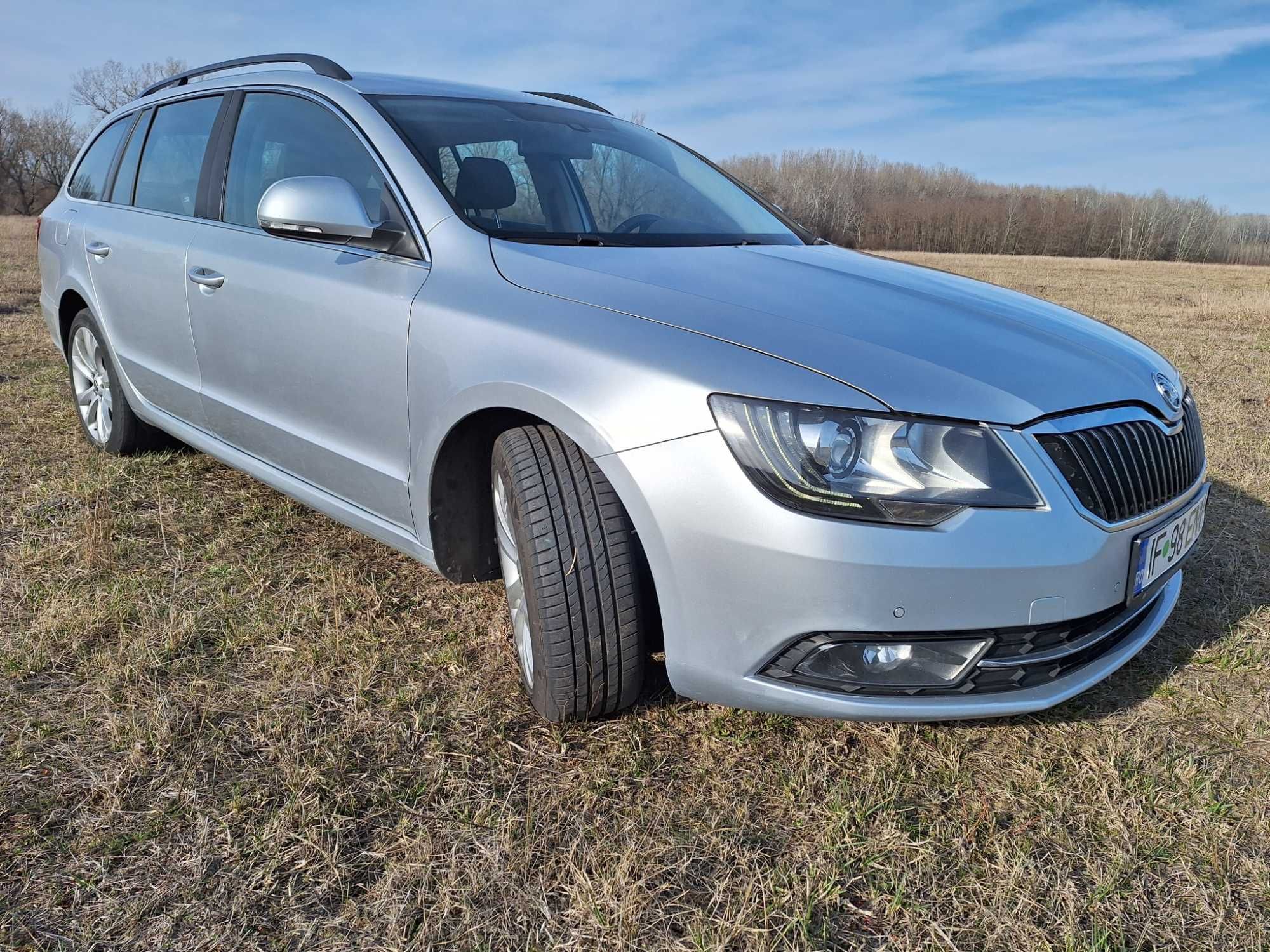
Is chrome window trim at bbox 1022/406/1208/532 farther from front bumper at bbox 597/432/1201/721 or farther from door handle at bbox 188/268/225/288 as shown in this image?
door handle at bbox 188/268/225/288

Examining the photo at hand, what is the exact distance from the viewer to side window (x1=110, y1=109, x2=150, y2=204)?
3532 millimetres

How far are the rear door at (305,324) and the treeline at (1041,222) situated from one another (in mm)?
52282

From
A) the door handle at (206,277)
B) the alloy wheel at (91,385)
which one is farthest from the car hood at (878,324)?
the alloy wheel at (91,385)

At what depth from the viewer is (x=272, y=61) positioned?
9.77 feet

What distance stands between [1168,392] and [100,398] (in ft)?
13.5

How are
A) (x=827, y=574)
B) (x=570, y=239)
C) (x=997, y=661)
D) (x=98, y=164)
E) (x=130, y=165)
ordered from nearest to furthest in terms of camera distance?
(x=827, y=574)
(x=997, y=661)
(x=570, y=239)
(x=130, y=165)
(x=98, y=164)

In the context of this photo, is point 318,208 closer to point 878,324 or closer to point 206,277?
point 206,277

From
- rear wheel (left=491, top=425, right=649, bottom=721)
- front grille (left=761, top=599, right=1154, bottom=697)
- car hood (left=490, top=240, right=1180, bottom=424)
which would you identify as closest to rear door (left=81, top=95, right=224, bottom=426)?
car hood (left=490, top=240, right=1180, bottom=424)

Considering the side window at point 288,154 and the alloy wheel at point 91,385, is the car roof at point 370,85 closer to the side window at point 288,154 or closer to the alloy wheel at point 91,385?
the side window at point 288,154

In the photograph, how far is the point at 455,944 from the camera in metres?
1.47

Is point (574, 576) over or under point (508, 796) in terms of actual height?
over

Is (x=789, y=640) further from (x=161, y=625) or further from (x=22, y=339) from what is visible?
(x=22, y=339)

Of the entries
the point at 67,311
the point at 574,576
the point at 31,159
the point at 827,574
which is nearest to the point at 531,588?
the point at 574,576

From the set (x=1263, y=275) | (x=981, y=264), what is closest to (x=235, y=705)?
(x=981, y=264)
